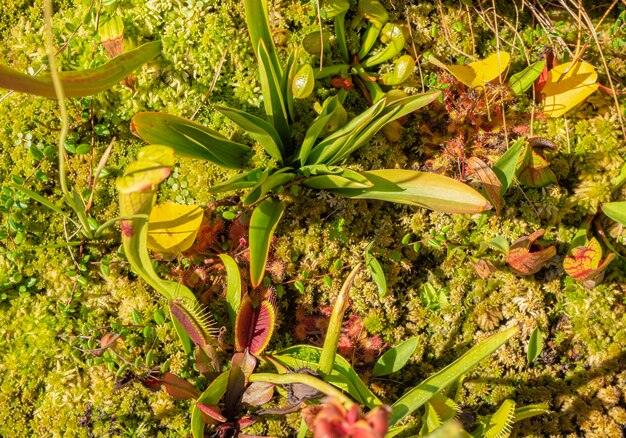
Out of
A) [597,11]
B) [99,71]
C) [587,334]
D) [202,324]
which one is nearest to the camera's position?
[99,71]

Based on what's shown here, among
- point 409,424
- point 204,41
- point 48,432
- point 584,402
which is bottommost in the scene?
point 584,402

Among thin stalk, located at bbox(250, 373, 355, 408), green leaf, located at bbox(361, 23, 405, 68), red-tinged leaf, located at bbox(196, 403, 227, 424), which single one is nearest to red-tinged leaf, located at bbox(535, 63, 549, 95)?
green leaf, located at bbox(361, 23, 405, 68)

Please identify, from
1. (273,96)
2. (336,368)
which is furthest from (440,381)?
(273,96)

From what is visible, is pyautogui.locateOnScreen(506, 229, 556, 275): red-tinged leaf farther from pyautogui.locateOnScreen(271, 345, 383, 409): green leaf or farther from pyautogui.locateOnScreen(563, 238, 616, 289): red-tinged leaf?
pyautogui.locateOnScreen(271, 345, 383, 409): green leaf

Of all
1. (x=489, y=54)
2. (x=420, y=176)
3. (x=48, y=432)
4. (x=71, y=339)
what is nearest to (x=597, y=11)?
(x=489, y=54)

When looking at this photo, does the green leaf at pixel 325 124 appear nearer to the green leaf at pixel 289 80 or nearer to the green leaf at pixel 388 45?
the green leaf at pixel 289 80

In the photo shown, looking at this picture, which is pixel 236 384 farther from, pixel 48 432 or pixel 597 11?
pixel 597 11
